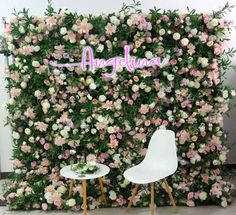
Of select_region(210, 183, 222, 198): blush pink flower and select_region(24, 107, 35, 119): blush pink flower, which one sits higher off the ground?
select_region(24, 107, 35, 119): blush pink flower

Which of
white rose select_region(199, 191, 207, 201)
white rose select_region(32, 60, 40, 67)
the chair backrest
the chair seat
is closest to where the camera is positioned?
the chair seat

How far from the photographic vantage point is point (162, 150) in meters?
2.94

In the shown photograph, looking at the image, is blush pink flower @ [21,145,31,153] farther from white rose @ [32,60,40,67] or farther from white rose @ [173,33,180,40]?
white rose @ [173,33,180,40]

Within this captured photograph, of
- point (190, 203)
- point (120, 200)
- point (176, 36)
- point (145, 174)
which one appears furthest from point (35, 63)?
point (190, 203)

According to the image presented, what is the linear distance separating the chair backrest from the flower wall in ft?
0.43

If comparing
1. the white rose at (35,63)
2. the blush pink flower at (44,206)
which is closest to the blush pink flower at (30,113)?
the white rose at (35,63)

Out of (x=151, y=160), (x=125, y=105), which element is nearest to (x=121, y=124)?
(x=125, y=105)

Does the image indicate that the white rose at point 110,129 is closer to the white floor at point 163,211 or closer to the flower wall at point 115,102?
the flower wall at point 115,102

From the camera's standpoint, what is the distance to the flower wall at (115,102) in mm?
2938

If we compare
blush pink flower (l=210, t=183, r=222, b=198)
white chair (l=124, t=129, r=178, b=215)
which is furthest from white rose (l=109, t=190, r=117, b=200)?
blush pink flower (l=210, t=183, r=222, b=198)

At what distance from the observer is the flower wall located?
116 inches

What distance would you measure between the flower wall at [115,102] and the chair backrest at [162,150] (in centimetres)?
13

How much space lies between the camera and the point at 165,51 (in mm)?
2941

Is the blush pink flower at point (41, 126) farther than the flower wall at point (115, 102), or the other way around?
the blush pink flower at point (41, 126)
